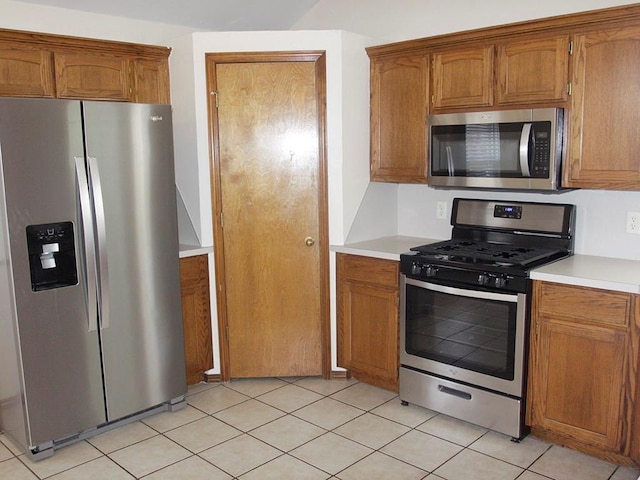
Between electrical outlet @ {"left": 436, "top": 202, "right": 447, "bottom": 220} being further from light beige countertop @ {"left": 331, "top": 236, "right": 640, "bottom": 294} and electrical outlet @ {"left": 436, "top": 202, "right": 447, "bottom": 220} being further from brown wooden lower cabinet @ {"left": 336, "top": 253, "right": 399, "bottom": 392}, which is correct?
brown wooden lower cabinet @ {"left": 336, "top": 253, "right": 399, "bottom": 392}

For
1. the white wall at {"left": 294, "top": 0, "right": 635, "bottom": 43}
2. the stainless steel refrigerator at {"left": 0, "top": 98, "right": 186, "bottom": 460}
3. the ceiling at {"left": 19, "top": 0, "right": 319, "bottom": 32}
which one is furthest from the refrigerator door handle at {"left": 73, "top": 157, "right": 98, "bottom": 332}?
the white wall at {"left": 294, "top": 0, "right": 635, "bottom": 43}

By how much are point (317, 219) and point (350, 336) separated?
0.78 metres

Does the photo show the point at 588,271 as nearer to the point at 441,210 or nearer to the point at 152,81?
the point at 441,210

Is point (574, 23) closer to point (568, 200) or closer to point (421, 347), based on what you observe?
point (568, 200)

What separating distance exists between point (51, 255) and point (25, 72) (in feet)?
3.46

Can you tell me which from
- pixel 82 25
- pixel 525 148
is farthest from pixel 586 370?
pixel 82 25

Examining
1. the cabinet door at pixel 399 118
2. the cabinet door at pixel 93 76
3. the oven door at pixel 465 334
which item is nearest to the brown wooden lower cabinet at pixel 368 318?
the oven door at pixel 465 334

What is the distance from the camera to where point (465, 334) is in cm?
308

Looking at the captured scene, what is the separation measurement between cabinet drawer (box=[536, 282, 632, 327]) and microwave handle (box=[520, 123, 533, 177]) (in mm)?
607

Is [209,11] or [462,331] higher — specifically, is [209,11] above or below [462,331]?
above

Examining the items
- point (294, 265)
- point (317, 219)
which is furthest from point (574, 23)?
point (294, 265)

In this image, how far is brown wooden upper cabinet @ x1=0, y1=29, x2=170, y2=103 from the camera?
307 cm

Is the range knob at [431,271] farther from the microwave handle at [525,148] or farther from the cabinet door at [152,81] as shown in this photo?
the cabinet door at [152,81]

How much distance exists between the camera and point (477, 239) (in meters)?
3.59
